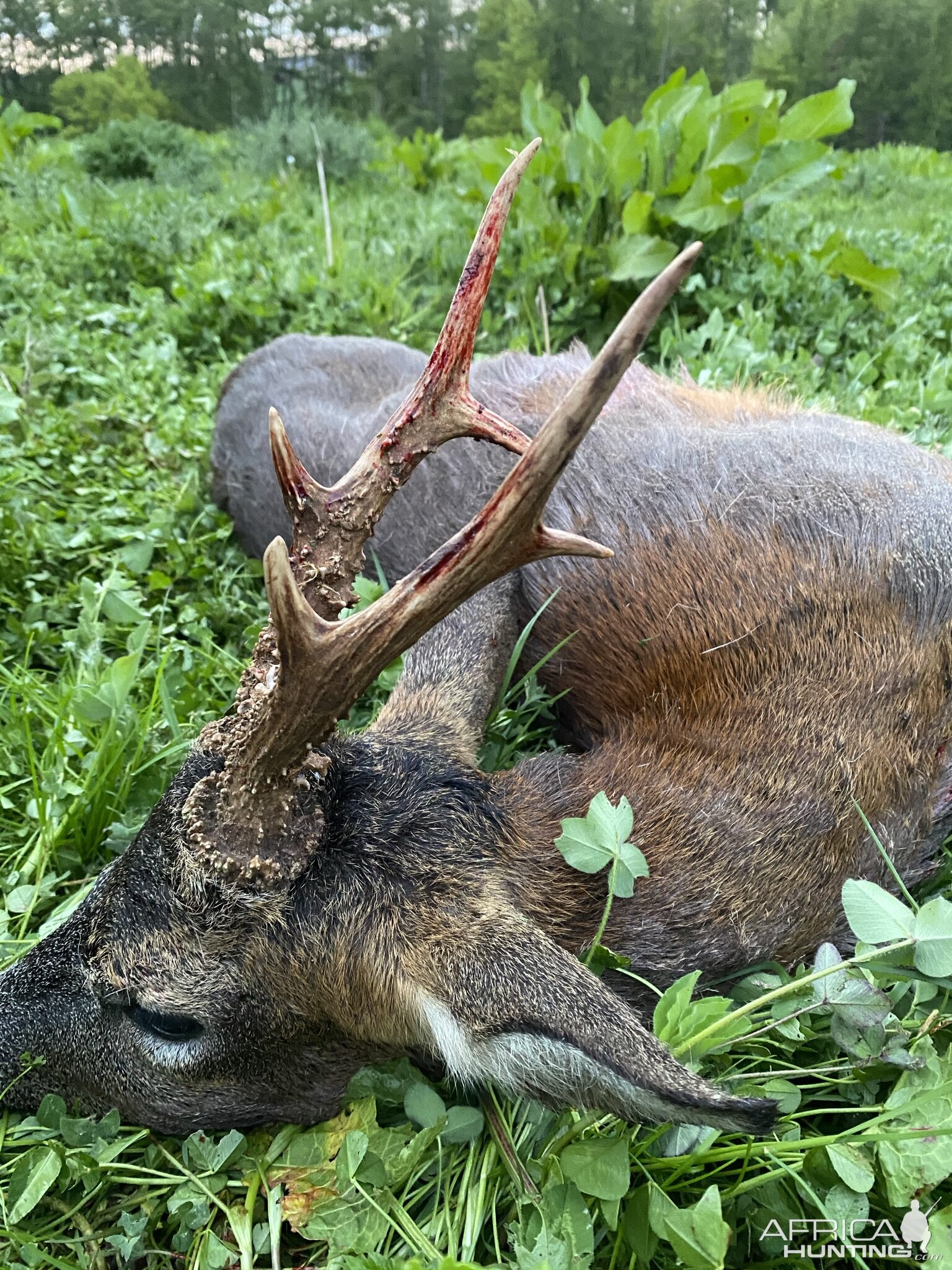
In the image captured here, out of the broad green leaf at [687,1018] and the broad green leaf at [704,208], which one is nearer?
the broad green leaf at [687,1018]

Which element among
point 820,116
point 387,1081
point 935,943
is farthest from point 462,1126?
point 820,116

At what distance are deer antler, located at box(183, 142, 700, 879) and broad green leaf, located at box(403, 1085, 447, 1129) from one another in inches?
20.0

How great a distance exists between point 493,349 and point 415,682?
3420 millimetres

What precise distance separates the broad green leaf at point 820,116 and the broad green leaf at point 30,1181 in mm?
5501

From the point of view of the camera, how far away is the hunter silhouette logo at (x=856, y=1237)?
60.1 inches

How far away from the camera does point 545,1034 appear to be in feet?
4.83

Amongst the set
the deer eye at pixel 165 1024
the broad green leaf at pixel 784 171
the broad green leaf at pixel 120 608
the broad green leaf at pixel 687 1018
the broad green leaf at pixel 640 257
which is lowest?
the deer eye at pixel 165 1024

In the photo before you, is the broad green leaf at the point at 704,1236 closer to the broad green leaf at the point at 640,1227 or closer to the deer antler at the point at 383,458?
the broad green leaf at the point at 640,1227

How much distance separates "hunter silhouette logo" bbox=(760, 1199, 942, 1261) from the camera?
5.00ft

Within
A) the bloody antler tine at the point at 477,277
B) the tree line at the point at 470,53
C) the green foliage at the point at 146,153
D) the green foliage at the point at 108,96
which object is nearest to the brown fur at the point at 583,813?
the bloody antler tine at the point at 477,277

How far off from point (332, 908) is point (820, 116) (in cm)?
509

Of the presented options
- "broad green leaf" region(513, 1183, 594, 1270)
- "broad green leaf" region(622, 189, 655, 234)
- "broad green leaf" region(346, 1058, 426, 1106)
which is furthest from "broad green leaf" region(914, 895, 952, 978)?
"broad green leaf" region(622, 189, 655, 234)

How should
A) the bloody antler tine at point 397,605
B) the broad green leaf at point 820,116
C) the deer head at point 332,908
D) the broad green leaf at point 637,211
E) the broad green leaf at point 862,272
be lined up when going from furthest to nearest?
the broad green leaf at point 862,272 < the broad green leaf at point 820,116 < the broad green leaf at point 637,211 < the deer head at point 332,908 < the bloody antler tine at point 397,605

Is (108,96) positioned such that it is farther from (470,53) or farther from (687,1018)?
(687,1018)
